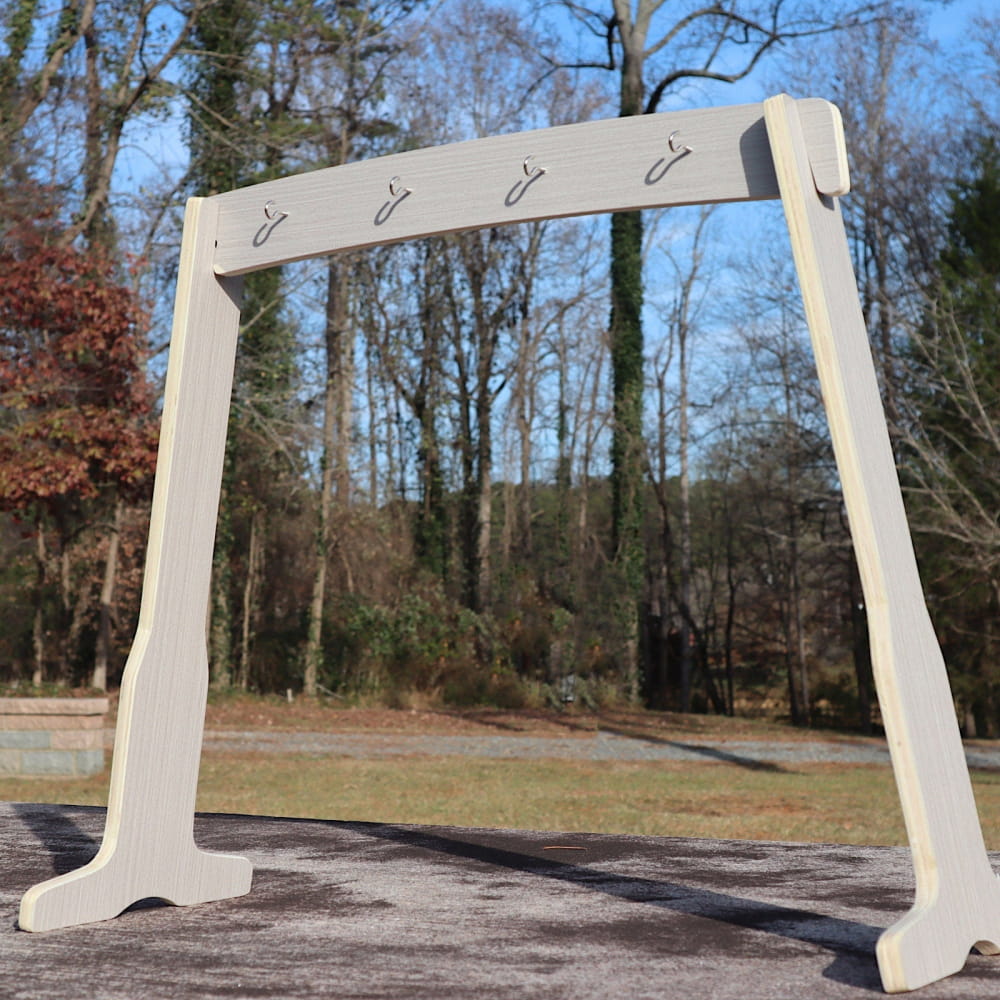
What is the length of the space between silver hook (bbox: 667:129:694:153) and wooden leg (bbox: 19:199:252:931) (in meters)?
1.13

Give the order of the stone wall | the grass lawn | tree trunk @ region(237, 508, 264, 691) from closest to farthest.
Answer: the grass lawn < the stone wall < tree trunk @ region(237, 508, 264, 691)

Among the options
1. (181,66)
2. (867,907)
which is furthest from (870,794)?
(181,66)

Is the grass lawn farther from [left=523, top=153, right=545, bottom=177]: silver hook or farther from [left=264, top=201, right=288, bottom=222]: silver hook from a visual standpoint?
[left=523, top=153, right=545, bottom=177]: silver hook

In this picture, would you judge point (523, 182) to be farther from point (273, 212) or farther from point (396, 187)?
point (273, 212)

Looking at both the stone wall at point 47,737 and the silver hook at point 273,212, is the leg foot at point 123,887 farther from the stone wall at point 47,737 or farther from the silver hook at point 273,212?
the stone wall at point 47,737

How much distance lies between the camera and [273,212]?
107 inches

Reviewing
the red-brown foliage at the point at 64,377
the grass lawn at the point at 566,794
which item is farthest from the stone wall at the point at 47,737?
the red-brown foliage at the point at 64,377

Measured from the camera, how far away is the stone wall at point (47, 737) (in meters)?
8.44

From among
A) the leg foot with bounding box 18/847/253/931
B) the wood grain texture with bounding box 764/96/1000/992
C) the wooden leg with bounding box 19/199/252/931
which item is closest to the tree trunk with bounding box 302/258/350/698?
the wooden leg with bounding box 19/199/252/931

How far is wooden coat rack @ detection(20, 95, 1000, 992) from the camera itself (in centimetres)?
204

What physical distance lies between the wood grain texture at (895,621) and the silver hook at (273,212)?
114 centimetres

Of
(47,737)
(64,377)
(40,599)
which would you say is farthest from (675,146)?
(40,599)

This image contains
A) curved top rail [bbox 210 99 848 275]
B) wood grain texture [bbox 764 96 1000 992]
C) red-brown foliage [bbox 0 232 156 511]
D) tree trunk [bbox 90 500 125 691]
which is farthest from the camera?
tree trunk [bbox 90 500 125 691]

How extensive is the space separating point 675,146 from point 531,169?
12.1 inches
